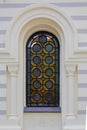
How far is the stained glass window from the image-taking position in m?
9.50

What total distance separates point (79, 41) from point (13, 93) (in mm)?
1864

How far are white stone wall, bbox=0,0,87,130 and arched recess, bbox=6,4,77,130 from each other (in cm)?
11

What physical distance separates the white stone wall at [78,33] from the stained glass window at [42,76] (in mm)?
595

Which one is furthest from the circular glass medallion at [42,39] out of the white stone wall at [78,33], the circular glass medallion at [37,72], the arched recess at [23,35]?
the white stone wall at [78,33]

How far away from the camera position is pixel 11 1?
920cm

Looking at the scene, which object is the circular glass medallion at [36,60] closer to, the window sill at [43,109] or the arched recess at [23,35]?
the arched recess at [23,35]

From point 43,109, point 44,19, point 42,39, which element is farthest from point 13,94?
point 44,19

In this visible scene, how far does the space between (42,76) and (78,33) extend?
1301mm

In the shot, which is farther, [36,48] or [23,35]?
[36,48]

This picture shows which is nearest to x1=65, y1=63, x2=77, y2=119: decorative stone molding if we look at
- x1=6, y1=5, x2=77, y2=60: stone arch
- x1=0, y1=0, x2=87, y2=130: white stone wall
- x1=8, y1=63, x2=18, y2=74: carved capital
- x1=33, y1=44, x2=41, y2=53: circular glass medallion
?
x1=0, y1=0, x2=87, y2=130: white stone wall

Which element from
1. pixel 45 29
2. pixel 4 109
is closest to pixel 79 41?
pixel 45 29

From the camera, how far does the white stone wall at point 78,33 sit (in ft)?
29.8

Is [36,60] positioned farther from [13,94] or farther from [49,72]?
[13,94]

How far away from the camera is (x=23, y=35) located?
9352 millimetres
